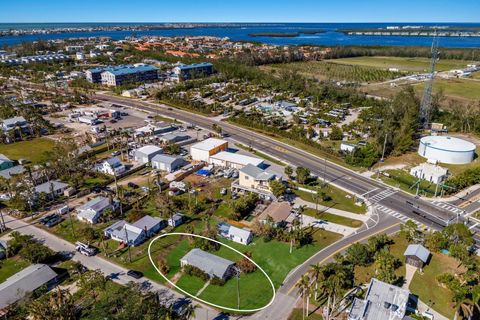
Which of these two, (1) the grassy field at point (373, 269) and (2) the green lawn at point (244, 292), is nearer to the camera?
(2) the green lawn at point (244, 292)

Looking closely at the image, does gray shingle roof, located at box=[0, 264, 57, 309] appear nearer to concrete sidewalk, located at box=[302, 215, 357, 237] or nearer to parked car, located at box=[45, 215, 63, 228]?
parked car, located at box=[45, 215, 63, 228]

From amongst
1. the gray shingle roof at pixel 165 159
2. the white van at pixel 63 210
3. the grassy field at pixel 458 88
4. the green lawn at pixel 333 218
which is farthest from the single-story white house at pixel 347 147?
the grassy field at pixel 458 88

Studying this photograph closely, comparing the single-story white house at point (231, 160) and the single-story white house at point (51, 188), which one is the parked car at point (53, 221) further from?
the single-story white house at point (231, 160)

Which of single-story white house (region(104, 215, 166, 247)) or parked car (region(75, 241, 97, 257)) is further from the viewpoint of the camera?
single-story white house (region(104, 215, 166, 247))

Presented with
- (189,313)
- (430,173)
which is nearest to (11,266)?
(189,313)

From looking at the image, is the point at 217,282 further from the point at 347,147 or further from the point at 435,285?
the point at 347,147

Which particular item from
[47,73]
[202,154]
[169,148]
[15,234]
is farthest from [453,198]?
[47,73]

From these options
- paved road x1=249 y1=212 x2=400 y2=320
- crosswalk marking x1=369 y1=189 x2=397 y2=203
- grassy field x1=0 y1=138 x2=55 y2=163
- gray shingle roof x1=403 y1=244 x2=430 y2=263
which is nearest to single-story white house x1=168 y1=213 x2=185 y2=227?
paved road x1=249 y1=212 x2=400 y2=320
